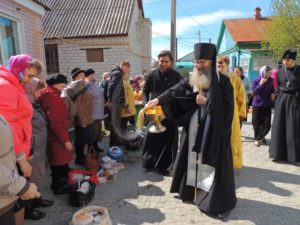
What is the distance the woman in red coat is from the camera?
3.72 m

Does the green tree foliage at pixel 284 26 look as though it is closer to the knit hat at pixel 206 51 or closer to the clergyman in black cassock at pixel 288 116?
the clergyman in black cassock at pixel 288 116

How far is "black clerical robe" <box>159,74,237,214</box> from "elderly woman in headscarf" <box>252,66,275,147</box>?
3.48 meters

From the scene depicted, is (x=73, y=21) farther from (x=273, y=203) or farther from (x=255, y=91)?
(x=273, y=203)

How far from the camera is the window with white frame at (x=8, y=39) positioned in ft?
23.8

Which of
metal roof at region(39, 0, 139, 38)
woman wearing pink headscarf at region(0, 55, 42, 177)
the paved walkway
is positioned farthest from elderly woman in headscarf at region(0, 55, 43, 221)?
metal roof at region(39, 0, 139, 38)

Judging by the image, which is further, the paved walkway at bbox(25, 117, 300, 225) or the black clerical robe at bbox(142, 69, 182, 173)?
the black clerical robe at bbox(142, 69, 182, 173)

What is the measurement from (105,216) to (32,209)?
113 cm

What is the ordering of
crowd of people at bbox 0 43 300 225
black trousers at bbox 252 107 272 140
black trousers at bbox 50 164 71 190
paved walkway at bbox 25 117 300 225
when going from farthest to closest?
black trousers at bbox 252 107 272 140, black trousers at bbox 50 164 71 190, paved walkway at bbox 25 117 300 225, crowd of people at bbox 0 43 300 225

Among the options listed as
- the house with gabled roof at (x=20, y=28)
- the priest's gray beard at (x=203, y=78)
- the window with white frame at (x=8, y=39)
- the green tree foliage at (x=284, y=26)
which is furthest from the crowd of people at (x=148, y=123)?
the green tree foliage at (x=284, y=26)

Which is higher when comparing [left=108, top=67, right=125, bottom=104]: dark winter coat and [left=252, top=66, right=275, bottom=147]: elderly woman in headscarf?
[left=108, top=67, right=125, bottom=104]: dark winter coat

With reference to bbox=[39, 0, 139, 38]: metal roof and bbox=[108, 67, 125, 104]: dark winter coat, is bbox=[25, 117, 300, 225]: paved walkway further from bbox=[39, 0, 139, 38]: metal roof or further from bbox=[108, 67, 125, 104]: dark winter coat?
bbox=[39, 0, 139, 38]: metal roof

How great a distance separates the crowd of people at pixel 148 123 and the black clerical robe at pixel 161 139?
0.02 meters

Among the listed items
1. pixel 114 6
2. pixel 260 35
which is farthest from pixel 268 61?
pixel 114 6

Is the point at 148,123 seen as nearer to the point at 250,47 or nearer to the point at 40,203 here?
the point at 40,203
